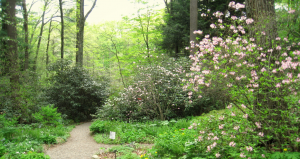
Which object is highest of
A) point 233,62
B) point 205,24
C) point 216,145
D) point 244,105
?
point 205,24

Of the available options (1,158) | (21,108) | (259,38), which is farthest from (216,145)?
(21,108)

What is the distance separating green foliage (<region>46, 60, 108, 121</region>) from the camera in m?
10.1

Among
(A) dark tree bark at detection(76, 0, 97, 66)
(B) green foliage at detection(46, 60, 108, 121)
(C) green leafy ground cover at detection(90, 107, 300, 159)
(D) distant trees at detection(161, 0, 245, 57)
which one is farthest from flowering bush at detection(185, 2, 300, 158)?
(A) dark tree bark at detection(76, 0, 97, 66)

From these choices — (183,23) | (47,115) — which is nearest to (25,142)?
(47,115)

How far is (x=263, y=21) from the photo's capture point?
3.34m

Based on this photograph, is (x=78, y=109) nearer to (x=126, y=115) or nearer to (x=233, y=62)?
(x=126, y=115)

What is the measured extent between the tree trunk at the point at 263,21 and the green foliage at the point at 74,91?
8460 mm

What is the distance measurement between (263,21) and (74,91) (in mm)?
9081

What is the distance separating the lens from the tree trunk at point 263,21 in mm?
3308

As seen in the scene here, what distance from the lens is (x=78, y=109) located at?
10742 mm

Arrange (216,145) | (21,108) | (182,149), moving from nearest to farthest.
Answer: (216,145)
(182,149)
(21,108)

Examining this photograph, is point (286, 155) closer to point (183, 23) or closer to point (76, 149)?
point (76, 149)

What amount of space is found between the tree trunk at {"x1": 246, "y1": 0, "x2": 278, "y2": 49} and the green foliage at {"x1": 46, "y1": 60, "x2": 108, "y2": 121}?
8460mm

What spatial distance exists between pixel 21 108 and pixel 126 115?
3.86 metres
